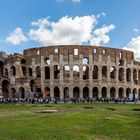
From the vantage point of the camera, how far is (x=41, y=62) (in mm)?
75125

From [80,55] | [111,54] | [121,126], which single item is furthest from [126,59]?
[121,126]

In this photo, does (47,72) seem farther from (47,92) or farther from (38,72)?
(47,92)

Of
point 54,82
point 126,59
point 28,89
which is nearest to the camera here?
point 28,89

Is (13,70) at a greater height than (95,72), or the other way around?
(13,70)

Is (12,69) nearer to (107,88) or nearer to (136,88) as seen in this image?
(107,88)

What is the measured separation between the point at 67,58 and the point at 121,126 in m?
50.0

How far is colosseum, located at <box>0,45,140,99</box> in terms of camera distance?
73062mm

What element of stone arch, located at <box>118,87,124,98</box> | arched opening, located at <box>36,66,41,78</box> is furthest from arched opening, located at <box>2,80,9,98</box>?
stone arch, located at <box>118,87,124,98</box>

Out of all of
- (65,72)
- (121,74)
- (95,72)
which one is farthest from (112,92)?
(65,72)

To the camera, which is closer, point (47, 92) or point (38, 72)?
point (47, 92)

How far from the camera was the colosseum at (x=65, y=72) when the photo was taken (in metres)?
73.1

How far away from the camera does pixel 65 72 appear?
7719 cm

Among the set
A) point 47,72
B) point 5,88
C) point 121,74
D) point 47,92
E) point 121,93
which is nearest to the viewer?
point 5,88

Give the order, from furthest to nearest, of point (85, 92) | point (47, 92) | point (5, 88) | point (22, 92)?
point (85, 92) < point (47, 92) < point (5, 88) < point (22, 92)
